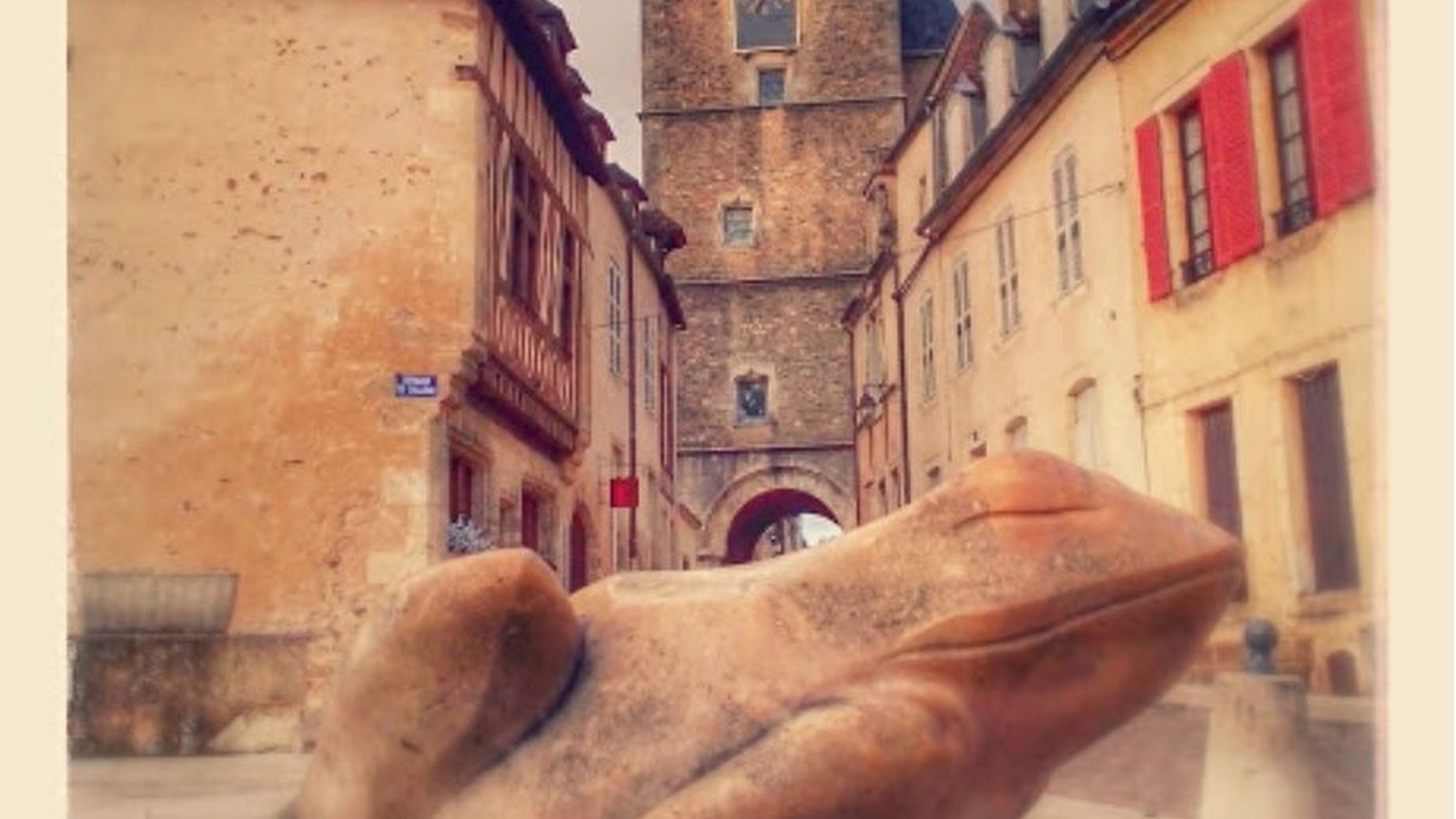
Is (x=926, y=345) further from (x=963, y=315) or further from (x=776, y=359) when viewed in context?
(x=776, y=359)

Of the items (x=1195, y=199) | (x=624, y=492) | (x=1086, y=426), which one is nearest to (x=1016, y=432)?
(x=1086, y=426)

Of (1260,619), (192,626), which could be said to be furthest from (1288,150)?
(192,626)

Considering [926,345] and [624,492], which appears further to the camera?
[624,492]

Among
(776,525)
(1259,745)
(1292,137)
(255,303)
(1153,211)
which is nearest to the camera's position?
(1259,745)

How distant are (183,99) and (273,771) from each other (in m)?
1.34

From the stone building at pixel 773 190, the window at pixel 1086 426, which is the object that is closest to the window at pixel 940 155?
the stone building at pixel 773 190

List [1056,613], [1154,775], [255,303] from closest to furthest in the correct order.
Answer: [1056,613] → [1154,775] → [255,303]

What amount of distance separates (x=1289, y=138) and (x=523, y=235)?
180 cm

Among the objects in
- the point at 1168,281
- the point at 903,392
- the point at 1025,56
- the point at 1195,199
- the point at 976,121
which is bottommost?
the point at 903,392

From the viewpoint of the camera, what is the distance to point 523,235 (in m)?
3.11

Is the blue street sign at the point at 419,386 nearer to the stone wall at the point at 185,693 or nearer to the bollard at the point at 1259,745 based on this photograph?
the stone wall at the point at 185,693

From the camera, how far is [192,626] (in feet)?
7.42

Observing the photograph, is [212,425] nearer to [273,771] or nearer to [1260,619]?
[273,771]

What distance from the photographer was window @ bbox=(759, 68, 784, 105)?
2.80 m
